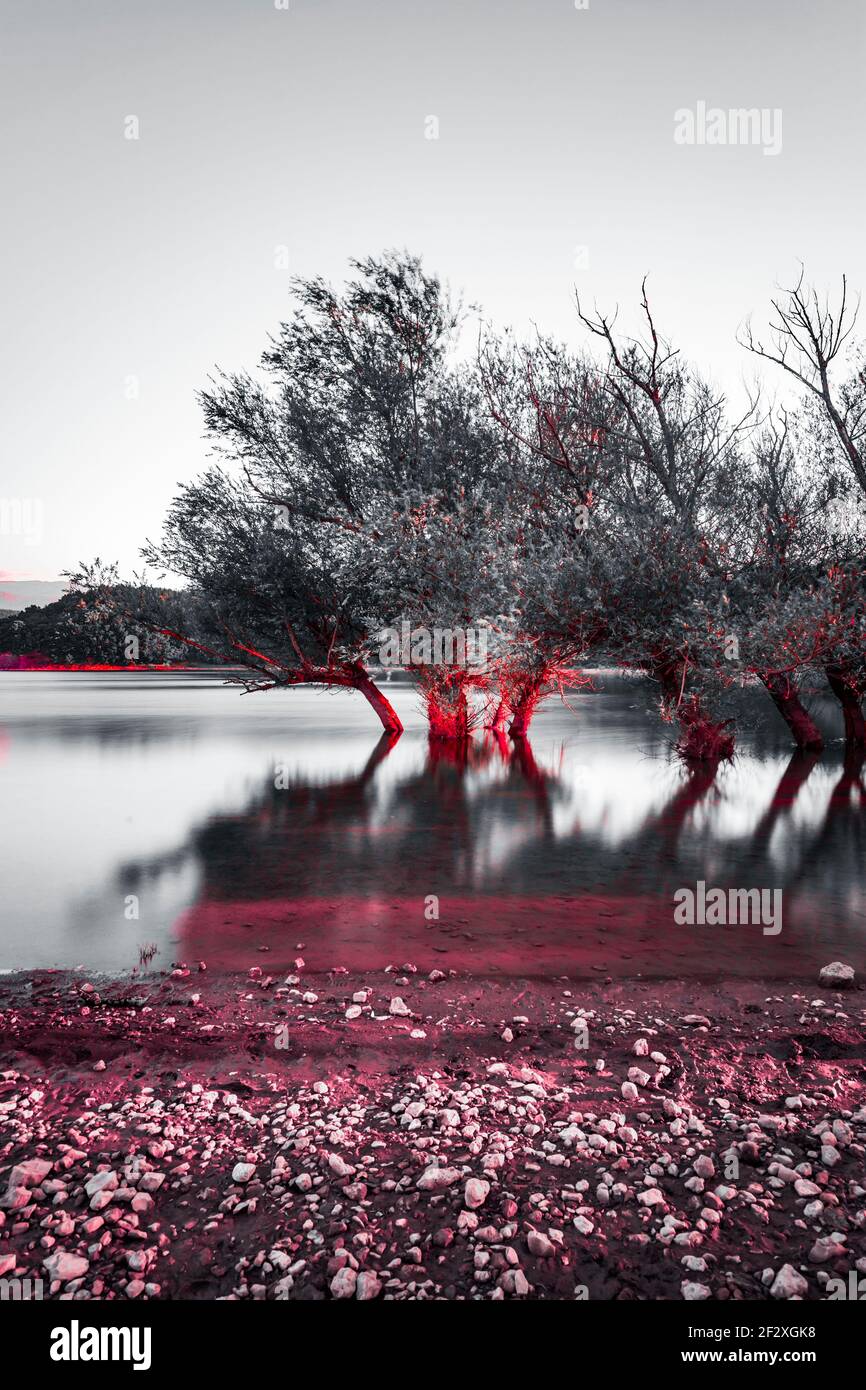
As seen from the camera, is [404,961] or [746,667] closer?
[404,961]

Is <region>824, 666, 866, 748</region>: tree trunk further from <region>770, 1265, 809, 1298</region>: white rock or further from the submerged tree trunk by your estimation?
<region>770, 1265, 809, 1298</region>: white rock

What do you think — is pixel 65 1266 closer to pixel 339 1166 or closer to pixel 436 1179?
pixel 339 1166

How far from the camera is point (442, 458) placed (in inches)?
928

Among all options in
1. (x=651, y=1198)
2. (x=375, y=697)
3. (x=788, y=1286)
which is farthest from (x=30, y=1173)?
(x=375, y=697)

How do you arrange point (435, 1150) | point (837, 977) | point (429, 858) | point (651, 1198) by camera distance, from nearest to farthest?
point (651, 1198)
point (435, 1150)
point (837, 977)
point (429, 858)

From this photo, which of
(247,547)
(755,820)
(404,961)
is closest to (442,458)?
(247,547)

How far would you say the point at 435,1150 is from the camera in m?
4.65

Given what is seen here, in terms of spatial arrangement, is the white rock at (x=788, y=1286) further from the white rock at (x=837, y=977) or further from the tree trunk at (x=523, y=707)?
the tree trunk at (x=523, y=707)

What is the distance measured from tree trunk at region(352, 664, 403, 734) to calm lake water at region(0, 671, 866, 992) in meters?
2.83

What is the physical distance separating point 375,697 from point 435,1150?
31.7 meters

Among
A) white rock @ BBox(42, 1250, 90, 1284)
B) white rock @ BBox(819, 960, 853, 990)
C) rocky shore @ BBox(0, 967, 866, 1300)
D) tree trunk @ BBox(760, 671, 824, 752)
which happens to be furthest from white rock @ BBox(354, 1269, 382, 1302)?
tree trunk @ BBox(760, 671, 824, 752)

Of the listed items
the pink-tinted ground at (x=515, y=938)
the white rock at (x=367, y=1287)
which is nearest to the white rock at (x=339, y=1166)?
the white rock at (x=367, y=1287)
